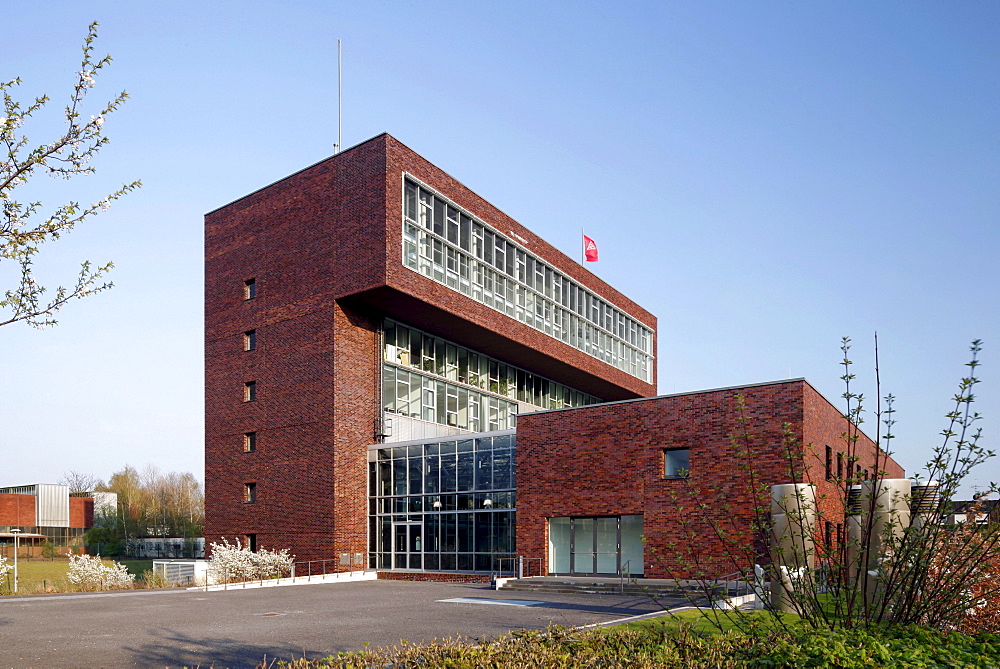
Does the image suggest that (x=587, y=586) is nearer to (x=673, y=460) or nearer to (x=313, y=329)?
(x=673, y=460)

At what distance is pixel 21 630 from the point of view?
1614cm

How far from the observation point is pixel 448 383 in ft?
124

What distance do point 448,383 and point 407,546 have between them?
7506 millimetres

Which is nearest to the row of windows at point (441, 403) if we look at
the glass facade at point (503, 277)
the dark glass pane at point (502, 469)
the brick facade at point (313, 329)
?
the brick facade at point (313, 329)

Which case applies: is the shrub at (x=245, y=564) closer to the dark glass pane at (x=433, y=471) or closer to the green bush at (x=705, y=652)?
the dark glass pane at (x=433, y=471)

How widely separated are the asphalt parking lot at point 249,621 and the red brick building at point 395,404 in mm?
4691

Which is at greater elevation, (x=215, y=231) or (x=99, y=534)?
(x=215, y=231)

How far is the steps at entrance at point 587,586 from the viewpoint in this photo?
23.2 metres

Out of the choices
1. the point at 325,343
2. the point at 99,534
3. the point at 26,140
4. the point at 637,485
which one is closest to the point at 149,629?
the point at 26,140

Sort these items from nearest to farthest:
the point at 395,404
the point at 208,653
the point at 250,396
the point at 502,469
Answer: the point at 208,653
the point at 502,469
the point at 395,404
the point at 250,396

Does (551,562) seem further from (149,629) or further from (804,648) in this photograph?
(804,648)

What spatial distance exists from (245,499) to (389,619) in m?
20.0

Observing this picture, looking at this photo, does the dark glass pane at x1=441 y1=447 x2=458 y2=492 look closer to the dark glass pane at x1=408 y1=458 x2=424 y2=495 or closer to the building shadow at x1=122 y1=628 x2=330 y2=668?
the dark glass pane at x1=408 y1=458 x2=424 y2=495

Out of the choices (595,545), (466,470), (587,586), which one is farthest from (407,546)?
(587,586)
